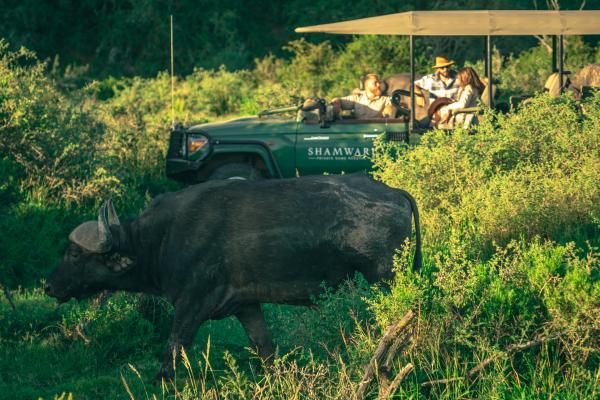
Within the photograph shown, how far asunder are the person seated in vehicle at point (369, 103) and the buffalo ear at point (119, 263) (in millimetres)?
6536

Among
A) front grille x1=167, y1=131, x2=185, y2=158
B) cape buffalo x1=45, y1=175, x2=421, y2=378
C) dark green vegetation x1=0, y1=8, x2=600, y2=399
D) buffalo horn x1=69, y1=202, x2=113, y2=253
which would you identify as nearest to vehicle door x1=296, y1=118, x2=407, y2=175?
front grille x1=167, y1=131, x2=185, y2=158

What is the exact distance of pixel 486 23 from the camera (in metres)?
14.3

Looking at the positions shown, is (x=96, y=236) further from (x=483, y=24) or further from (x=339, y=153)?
(x=483, y=24)

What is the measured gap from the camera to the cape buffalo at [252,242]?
834 centimetres

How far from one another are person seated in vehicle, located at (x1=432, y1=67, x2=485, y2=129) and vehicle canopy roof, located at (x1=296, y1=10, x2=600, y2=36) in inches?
28.7

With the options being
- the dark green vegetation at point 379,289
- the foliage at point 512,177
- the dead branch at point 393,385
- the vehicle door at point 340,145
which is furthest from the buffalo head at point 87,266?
the vehicle door at point 340,145

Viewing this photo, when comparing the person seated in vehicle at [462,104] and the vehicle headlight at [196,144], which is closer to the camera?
the person seated in vehicle at [462,104]

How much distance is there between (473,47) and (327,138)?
15255 mm

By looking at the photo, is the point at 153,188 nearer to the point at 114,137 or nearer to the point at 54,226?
the point at 114,137

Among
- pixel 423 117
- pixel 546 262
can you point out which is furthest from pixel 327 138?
pixel 546 262

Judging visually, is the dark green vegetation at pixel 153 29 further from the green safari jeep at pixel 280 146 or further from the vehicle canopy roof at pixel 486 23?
the vehicle canopy roof at pixel 486 23

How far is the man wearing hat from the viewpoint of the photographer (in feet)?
50.1

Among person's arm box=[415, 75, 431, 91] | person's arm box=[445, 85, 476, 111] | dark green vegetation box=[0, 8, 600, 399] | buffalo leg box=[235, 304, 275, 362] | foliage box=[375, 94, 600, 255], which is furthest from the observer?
person's arm box=[415, 75, 431, 91]

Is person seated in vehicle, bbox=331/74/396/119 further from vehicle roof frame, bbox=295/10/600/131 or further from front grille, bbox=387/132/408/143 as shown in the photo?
vehicle roof frame, bbox=295/10/600/131
